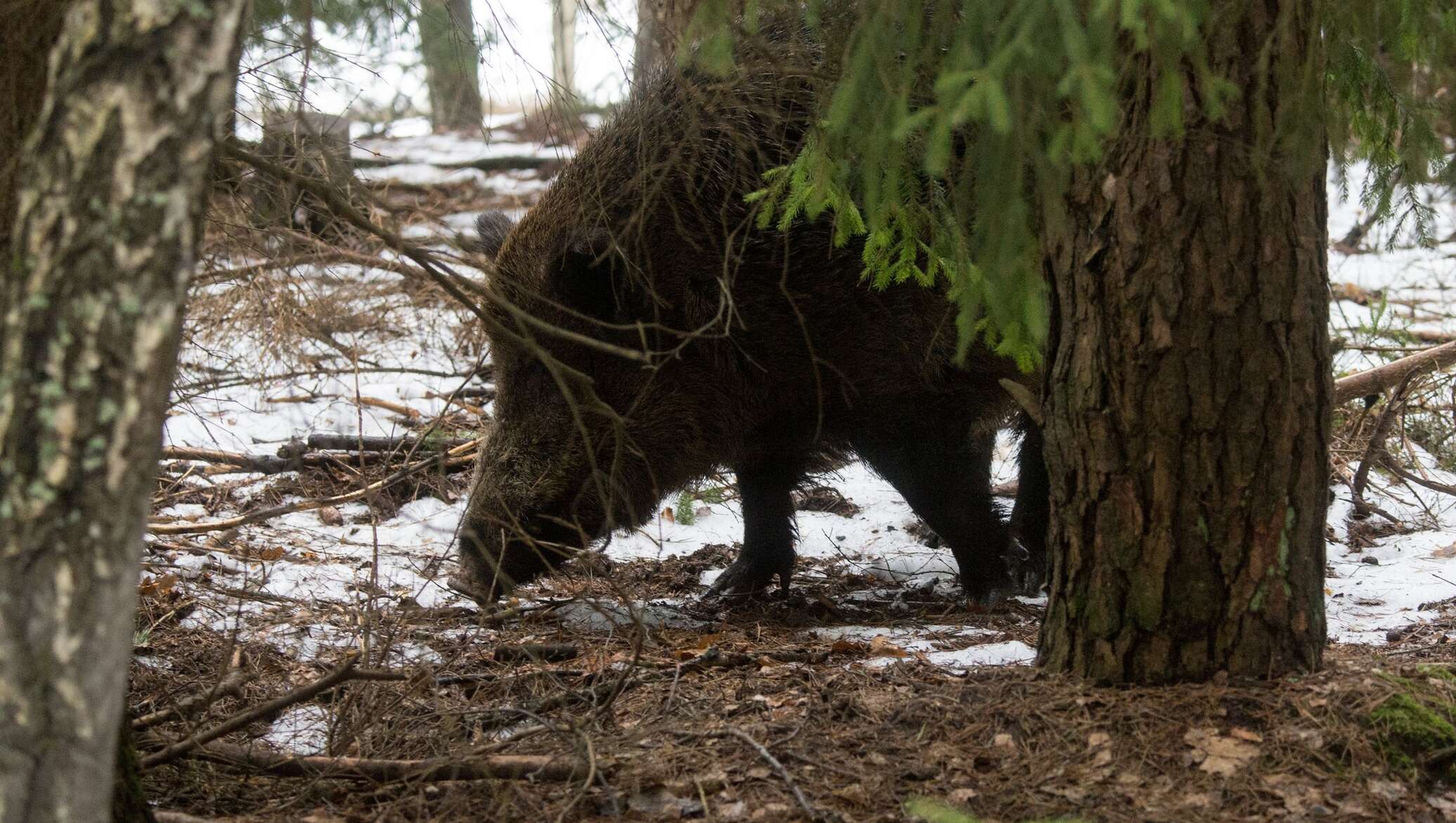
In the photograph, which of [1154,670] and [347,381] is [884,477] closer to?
[1154,670]

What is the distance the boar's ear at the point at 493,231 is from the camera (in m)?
5.17

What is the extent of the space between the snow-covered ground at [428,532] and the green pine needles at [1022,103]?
1398mm

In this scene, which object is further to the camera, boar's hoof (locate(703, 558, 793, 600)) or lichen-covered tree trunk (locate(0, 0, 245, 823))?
boar's hoof (locate(703, 558, 793, 600))

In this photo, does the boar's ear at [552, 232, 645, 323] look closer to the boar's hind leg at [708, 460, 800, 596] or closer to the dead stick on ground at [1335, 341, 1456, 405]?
the boar's hind leg at [708, 460, 800, 596]

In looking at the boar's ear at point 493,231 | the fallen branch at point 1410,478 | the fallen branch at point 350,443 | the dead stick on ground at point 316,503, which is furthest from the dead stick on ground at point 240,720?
the fallen branch at point 1410,478

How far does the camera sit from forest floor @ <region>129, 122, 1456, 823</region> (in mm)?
2711

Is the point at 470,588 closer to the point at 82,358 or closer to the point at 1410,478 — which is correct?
the point at 82,358

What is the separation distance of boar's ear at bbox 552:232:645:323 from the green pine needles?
2.95 feet

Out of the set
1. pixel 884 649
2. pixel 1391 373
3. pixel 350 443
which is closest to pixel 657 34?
pixel 884 649

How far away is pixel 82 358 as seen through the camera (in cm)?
168

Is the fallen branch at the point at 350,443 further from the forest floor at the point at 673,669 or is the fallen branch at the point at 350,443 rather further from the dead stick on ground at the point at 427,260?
the dead stick on ground at the point at 427,260

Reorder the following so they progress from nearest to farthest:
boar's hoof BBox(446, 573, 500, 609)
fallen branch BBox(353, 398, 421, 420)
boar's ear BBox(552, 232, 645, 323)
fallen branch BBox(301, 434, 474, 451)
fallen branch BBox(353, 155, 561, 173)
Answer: boar's hoof BBox(446, 573, 500, 609) < boar's ear BBox(552, 232, 645, 323) < fallen branch BBox(301, 434, 474, 451) < fallen branch BBox(353, 398, 421, 420) < fallen branch BBox(353, 155, 561, 173)

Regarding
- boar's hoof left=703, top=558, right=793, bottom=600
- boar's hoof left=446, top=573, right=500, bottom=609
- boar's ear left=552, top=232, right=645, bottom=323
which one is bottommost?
boar's hoof left=703, top=558, right=793, bottom=600

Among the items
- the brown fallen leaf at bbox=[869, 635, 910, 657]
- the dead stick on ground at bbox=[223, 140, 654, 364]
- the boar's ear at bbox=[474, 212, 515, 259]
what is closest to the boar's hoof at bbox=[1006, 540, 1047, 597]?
the brown fallen leaf at bbox=[869, 635, 910, 657]
